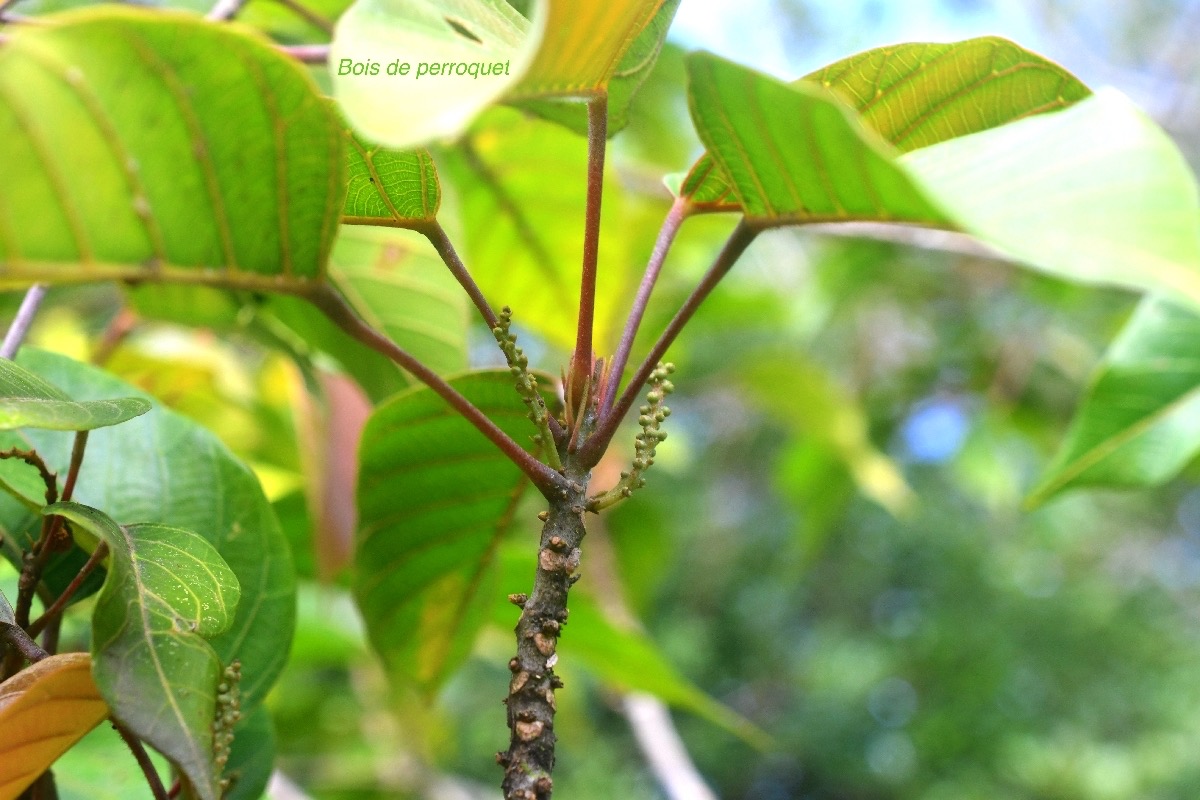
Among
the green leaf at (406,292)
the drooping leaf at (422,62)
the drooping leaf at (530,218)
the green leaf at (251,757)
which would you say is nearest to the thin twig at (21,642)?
the green leaf at (251,757)

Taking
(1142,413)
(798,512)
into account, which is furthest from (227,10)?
(798,512)

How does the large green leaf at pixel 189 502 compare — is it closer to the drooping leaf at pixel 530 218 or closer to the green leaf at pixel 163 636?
the green leaf at pixel 163 636

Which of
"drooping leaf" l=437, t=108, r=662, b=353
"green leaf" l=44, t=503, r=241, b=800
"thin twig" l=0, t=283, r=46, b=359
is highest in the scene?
"drooping leaf" l=437, t=108, r=662, b=353

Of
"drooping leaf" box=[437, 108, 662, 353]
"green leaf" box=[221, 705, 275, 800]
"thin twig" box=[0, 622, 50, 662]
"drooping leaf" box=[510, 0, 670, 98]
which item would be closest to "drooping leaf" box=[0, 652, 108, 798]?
"thin twig" box=[0, 622, 50, 662]

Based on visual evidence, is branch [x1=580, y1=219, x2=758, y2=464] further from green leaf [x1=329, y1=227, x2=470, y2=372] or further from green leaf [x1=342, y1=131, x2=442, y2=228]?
green leaf [x1=329, y1=227, x2=470, y2=372]

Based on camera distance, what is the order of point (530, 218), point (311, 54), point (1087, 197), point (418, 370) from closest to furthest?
1. point (1087, 197)
2. point (418, 370)
3. point (311, 54)
4. point (530, 218)

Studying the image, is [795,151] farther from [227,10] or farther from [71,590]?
[227,10]
